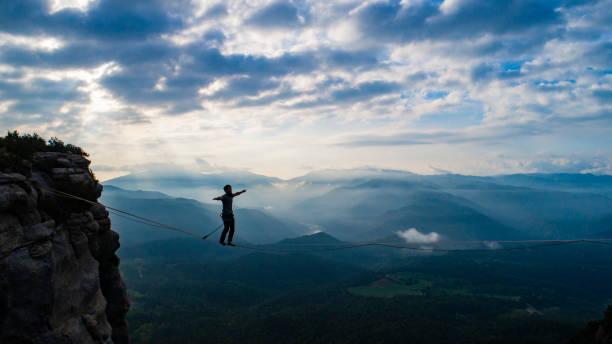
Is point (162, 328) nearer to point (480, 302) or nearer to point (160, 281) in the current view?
point (160, 281)

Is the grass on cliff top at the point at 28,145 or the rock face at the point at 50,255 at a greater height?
the grass on cliff top at the point at 28,145

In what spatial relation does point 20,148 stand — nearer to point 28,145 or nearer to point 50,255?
point 28,145

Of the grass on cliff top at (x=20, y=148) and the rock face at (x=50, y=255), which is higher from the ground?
the grass on cliff top at (x=20, y=148)

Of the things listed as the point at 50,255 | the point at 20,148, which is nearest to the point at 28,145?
the point at 20,148

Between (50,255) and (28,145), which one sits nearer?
(50,255)

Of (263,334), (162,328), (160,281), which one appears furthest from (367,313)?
(160,281)
